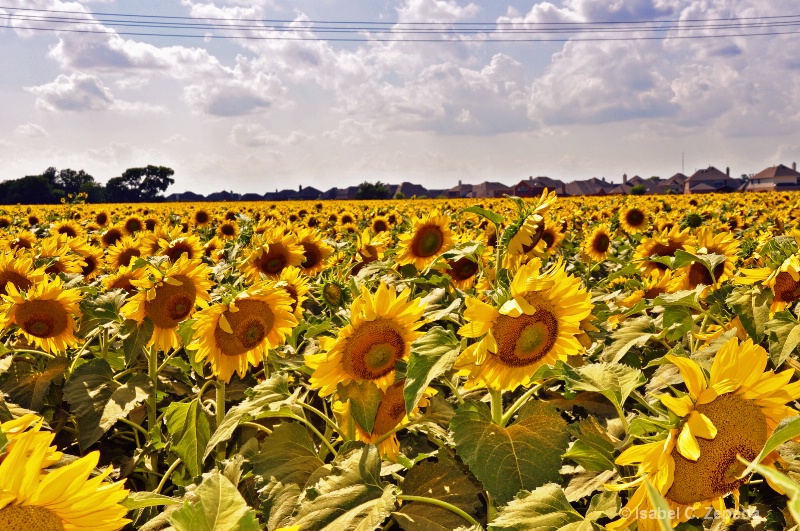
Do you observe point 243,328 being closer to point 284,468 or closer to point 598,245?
point 284,468

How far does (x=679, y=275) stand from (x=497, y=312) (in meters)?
2.82

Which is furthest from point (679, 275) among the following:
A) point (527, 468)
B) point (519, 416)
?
point (527, 468)

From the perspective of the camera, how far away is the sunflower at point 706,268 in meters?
4.32

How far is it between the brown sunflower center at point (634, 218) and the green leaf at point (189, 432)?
9.07 meters

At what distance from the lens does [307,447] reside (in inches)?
100

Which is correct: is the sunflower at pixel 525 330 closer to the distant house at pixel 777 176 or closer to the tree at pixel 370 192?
the tree at pixel 370 192

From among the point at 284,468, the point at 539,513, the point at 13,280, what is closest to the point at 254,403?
the point at 284,468

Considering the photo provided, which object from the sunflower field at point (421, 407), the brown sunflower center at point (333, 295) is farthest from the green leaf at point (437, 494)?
the brown sunflower center at point (333, 295)

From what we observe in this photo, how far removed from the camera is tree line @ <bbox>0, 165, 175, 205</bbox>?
70250mm

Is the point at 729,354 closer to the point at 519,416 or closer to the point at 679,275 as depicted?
A: the point at 519,416

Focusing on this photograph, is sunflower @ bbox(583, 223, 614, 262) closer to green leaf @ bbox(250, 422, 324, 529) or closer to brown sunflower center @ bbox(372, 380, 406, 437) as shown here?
brown sunflower center @ bbox(372, 380, 406, 437)

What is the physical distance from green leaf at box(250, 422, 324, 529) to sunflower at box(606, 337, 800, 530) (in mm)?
1261

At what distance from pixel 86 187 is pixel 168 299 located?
80138mm

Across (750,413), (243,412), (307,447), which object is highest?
(750,413)
